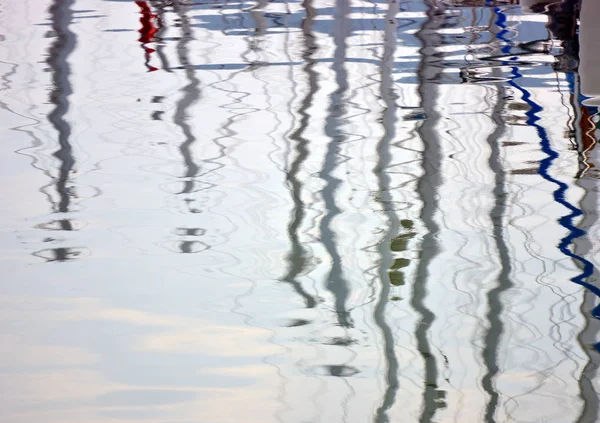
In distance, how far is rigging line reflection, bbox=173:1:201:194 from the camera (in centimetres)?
215

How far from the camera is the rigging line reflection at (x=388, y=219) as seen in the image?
4.19ft

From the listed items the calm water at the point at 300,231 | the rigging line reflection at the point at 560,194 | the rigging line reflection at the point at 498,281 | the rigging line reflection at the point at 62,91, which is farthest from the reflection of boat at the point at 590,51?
the rigging line reflection at the point at 62,91

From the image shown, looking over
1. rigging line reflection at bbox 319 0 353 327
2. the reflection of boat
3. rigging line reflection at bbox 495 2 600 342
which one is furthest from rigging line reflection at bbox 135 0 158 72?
the reflection of boat

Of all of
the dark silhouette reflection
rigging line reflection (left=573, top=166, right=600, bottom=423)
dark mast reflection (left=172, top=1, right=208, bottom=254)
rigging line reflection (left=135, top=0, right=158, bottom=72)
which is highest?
rigging line reflection (left=135, top=0, right=158, bottom=72)

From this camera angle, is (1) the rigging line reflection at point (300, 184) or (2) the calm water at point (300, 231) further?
(1) the rigging line reflection at point (300, 184)

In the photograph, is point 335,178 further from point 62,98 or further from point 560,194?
point 62,98

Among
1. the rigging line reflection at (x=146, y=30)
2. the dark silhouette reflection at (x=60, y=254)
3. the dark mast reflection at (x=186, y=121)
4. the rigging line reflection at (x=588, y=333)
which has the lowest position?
the rigging line reflection at (x=588, y=333)

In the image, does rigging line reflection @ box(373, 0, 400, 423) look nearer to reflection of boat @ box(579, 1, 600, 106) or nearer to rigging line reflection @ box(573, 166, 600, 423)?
rigging line reflection @ box(573, 166, 600, 423)

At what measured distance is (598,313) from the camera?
4.85 ft

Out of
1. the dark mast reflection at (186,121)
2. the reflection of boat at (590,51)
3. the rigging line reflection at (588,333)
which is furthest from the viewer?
the reflection of boat at (590,51)

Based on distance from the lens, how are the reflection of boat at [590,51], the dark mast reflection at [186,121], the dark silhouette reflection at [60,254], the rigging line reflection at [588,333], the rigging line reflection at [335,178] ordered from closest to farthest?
the rigging line reflection at [588,333] < the rigging line reflection at [335,178] < the dark silhouette reflection at [60,254] < the dark mast reflection at [186,121] < the reflection of boat at [590,51]

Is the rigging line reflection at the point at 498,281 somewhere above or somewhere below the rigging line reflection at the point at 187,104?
below

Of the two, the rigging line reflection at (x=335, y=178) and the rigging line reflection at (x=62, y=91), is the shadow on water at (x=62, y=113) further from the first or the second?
the rigging line reflection at (x=335, y=178)

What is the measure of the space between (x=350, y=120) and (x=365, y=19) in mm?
1418
